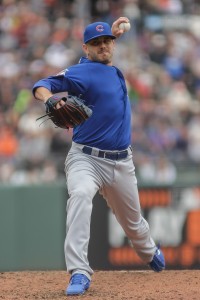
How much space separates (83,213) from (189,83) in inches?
335

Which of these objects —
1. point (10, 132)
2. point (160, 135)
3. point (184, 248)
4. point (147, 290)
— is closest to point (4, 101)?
point (10, 132)

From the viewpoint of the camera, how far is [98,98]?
238 inches

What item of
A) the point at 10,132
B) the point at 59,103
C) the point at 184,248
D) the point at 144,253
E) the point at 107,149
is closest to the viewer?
the point at 59,103

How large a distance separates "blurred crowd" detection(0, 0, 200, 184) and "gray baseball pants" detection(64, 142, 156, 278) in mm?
3868

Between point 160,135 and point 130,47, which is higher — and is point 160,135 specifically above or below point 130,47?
below

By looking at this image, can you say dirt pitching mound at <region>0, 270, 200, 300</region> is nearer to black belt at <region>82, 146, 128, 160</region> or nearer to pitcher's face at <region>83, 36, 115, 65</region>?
black belt at <region>82, 146, 128, 160</region>

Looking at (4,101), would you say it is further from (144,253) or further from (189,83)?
(144,253)

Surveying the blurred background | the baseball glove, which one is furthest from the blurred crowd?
the baseball glove

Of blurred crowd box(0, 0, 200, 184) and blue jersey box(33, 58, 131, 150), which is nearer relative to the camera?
blue jersey box(33, 58, 131, 150)

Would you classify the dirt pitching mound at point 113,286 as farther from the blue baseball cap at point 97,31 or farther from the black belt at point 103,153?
the blue baseball cap at point 97,31

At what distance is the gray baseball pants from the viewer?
5.88m

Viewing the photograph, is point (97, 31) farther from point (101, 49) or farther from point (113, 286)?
point (113, 286)

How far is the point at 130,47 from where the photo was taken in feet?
46.8

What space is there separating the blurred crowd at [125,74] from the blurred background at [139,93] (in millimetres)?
15
